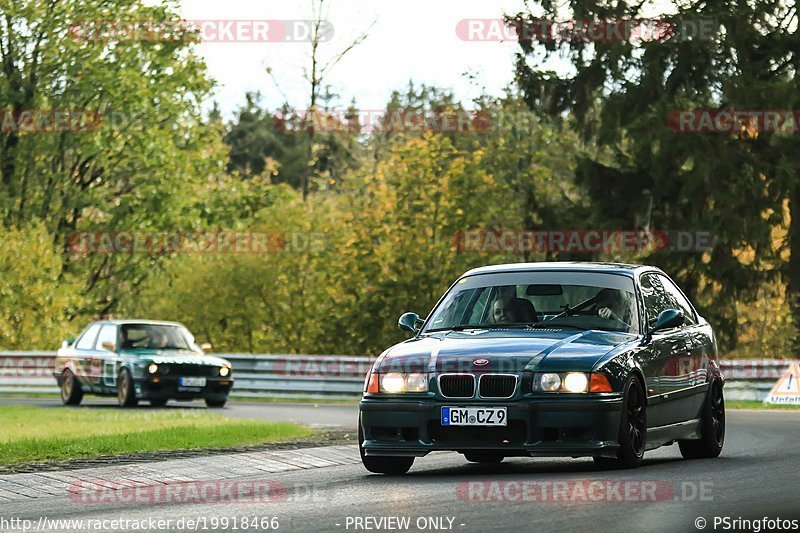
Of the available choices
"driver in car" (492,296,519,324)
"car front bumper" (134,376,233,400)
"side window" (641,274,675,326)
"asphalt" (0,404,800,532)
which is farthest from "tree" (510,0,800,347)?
"asphalt" (0,404,800,532)

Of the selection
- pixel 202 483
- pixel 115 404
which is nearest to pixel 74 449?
pixel 202 483

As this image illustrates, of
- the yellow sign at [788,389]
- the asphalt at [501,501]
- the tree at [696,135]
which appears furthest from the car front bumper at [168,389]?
the asphalt at [501,501]

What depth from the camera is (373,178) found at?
40344 millimetres

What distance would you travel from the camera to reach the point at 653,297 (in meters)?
13.6

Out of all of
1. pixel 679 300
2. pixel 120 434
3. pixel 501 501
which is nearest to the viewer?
pixel 501 501

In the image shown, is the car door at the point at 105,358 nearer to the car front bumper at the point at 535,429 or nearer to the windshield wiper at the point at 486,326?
the windshield wiper at the point at 486,326

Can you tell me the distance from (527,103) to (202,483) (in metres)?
27.2

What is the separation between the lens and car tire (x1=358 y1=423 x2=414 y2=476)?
1222 cm

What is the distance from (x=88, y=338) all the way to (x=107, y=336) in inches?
34.0

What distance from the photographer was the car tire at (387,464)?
40.1 feet

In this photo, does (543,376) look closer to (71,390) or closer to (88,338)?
(71,390)

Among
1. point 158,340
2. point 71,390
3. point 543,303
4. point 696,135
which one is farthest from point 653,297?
point 696,135

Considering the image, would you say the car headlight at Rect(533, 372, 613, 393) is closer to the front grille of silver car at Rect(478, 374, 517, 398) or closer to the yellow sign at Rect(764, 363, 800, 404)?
the front grille of silver car at Rect(478, 374, 517, 398)

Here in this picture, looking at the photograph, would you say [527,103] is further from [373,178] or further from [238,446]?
[238,446]
